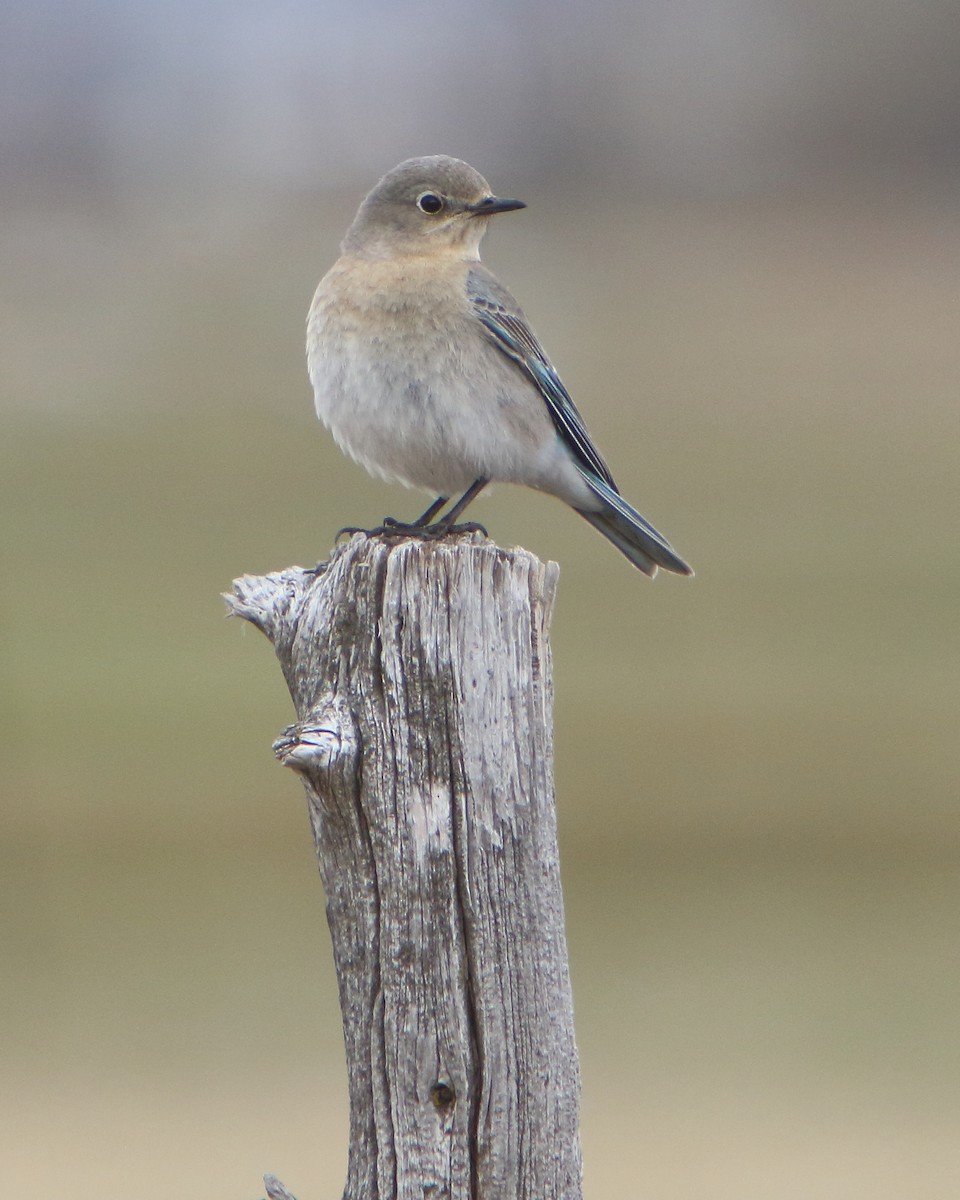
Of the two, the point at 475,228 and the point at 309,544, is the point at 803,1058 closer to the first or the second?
the point at 475,228

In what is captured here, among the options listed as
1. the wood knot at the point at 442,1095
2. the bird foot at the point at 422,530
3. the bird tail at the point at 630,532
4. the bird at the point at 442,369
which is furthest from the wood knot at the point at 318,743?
the bird tail at the point at 630,532

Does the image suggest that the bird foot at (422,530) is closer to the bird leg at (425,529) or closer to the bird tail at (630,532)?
the bird leg at (425,529)

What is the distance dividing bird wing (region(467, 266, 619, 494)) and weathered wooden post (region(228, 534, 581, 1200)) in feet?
7.61

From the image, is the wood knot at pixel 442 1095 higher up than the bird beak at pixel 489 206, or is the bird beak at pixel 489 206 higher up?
the bird beak at pixel 489 206

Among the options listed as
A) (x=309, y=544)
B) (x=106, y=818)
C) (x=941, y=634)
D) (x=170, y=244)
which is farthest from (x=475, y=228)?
(x=170, y=244)

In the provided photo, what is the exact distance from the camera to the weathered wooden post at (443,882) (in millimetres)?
3633

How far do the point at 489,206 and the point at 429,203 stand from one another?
22 centimetres

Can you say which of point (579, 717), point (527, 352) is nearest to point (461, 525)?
point (527, 352)

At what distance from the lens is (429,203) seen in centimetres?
624

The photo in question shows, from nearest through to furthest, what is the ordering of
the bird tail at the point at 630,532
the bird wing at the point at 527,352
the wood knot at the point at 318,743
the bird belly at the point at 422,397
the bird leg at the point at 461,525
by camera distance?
the wood knot at the point at 318,743
the bird leg at the point at 461,525
the bird belly at the point at 422,397
the bird wing at the point at 527,352
the bird tail at the point at 630,532

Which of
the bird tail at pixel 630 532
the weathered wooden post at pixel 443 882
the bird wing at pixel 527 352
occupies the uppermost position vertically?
the bird wing at pixel 527 352

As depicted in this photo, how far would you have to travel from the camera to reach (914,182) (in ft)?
106

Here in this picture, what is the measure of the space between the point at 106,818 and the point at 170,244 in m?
14.3

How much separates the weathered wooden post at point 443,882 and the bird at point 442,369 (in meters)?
1.56
